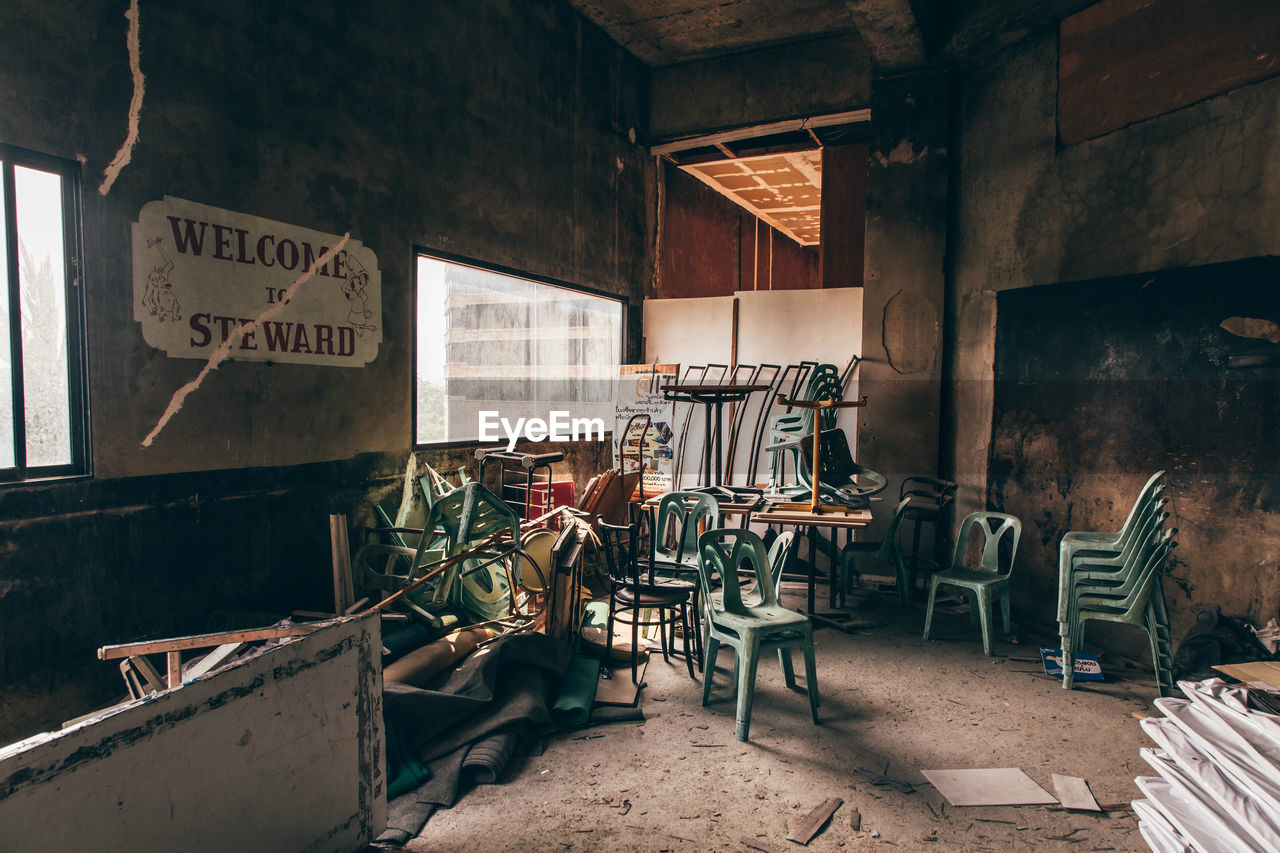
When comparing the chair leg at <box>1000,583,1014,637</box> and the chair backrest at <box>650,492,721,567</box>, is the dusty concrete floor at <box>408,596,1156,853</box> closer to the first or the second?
the chair leg at <box>1000,583,1014,637</box>

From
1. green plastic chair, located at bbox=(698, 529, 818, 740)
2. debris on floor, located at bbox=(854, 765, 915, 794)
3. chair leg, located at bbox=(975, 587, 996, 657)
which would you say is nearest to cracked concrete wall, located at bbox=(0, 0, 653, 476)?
green plastic chair, located at bbox=(698, 529, 818, 740)

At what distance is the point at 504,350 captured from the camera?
20.2ft

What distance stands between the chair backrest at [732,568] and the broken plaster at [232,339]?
2760mm

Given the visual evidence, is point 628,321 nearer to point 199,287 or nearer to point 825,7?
point 825,7

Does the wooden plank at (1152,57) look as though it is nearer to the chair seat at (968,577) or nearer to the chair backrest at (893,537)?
the chair backrest at (893,537)

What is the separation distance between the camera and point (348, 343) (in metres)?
4.50

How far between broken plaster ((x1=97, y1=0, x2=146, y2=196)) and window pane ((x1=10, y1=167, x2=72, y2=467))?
7.4 inches

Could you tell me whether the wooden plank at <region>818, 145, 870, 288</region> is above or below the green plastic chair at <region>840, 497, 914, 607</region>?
above

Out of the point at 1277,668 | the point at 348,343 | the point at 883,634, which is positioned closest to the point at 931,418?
the point at 883,634

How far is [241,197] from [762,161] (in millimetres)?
6178

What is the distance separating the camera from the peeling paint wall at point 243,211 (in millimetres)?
3084

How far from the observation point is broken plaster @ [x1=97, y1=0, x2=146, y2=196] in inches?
129

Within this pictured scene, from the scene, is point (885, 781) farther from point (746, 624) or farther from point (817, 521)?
point (817, 521)

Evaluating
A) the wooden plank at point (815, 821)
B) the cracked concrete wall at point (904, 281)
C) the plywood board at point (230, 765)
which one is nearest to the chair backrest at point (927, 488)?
the cracked concrete wall at point (904, 281)
